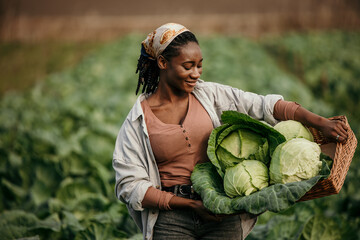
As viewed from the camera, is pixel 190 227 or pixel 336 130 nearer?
pixel 336 130

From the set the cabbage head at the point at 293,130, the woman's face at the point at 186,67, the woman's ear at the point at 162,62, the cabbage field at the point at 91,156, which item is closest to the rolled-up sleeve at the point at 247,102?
the cabbage head at the point at 293,130

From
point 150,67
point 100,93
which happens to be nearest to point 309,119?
point 150,67

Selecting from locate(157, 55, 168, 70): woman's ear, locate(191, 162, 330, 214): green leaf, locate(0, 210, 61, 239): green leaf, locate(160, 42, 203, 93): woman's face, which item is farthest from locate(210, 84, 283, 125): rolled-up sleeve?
locate(0, 210, 61, 239): green leaf

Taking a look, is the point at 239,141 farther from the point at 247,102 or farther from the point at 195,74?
the point at 195,74

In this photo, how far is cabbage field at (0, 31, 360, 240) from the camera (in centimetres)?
364

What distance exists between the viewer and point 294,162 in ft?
7.30

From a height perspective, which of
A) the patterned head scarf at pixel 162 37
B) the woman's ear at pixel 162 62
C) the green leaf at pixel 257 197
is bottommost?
the green leaf at pixel 257 197

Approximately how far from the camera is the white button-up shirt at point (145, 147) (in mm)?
2461

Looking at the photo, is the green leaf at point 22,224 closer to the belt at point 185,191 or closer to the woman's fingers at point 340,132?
the belt at point 185,191

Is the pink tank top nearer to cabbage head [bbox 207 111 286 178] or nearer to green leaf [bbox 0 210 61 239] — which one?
cabbage head [bbox 207 111 286 178]

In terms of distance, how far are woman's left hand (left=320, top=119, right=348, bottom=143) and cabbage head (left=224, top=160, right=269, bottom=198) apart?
15.6 inches

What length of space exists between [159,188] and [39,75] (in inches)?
652

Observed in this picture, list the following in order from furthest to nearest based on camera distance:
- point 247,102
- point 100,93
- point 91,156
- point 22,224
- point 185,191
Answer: point 100,93, point 91,156, point 22,224, point 247,102, point 185,191

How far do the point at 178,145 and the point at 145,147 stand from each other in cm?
20
